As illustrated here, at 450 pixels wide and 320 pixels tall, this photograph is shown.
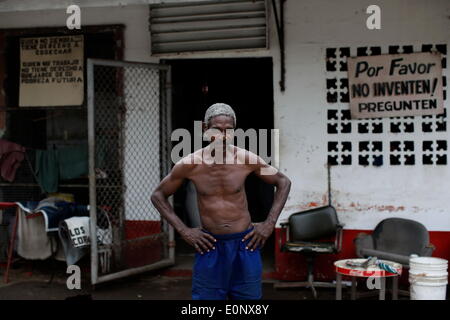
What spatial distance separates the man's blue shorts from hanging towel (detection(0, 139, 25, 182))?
15.0 feet

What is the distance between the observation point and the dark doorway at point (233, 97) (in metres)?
9.70

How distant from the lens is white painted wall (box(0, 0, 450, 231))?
7.12 m

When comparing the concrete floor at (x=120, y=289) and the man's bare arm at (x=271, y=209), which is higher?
the man's bare arm at (x=271, y=209)

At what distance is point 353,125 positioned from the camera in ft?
23.9

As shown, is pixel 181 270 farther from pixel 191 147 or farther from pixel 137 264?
pixel 191 147

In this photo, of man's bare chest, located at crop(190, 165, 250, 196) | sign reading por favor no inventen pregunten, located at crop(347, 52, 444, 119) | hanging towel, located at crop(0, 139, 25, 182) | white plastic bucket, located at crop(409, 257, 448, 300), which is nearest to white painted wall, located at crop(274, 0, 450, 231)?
sign reading por favor no inventen pregunten, located at crop(347, 52, 444, 119)

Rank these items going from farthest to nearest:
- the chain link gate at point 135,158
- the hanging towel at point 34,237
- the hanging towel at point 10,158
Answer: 1. the hanging towel at point 10,158
2. the chain link gate at point 135,158
3. the hanging towel at point 34,237

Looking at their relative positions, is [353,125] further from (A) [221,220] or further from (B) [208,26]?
(A) [221,220]

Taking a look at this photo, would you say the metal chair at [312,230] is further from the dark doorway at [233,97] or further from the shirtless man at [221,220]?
the shirtless man at [221,220]

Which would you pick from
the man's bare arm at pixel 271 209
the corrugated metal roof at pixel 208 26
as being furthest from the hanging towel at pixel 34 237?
the man's bare arm at pixel 271 209

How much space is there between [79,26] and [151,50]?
3.35ft

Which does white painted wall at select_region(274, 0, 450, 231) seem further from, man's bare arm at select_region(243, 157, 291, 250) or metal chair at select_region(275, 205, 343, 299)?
man's bare arm at select_region(243, 157, 291, 250)
